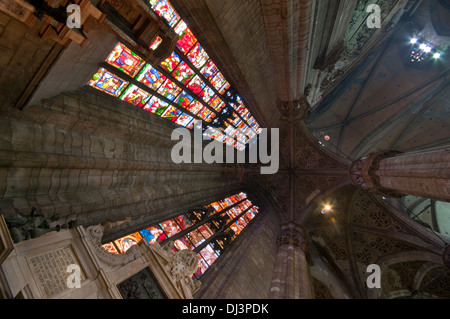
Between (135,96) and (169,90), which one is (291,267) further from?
(135,96)

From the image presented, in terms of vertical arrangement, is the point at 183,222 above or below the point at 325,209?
above

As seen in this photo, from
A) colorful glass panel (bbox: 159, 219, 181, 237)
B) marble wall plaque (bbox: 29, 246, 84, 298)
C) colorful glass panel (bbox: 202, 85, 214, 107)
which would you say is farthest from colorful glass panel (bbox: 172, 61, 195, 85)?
marble wall plaque (bbox: 29, 246, 84, 298)

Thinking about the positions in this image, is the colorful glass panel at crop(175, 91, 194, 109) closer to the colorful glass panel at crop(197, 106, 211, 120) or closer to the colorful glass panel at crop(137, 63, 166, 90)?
the colorful glass panel at crop(197, 106, 211, 120)

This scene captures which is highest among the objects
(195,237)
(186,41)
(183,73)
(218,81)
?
(186,41)

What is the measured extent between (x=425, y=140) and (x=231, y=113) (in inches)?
482

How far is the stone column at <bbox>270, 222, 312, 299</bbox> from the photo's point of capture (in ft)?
22.3

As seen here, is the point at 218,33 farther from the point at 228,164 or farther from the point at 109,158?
the point at 228,164

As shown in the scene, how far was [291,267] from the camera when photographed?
8.18 metres

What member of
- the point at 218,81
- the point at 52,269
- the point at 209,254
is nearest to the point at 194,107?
the point at 218,81

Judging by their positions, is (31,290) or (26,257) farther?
(26,257)

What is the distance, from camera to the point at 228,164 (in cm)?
1117

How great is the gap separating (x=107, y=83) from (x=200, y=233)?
14.6 ft

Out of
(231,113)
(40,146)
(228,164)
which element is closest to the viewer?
(40,146)
